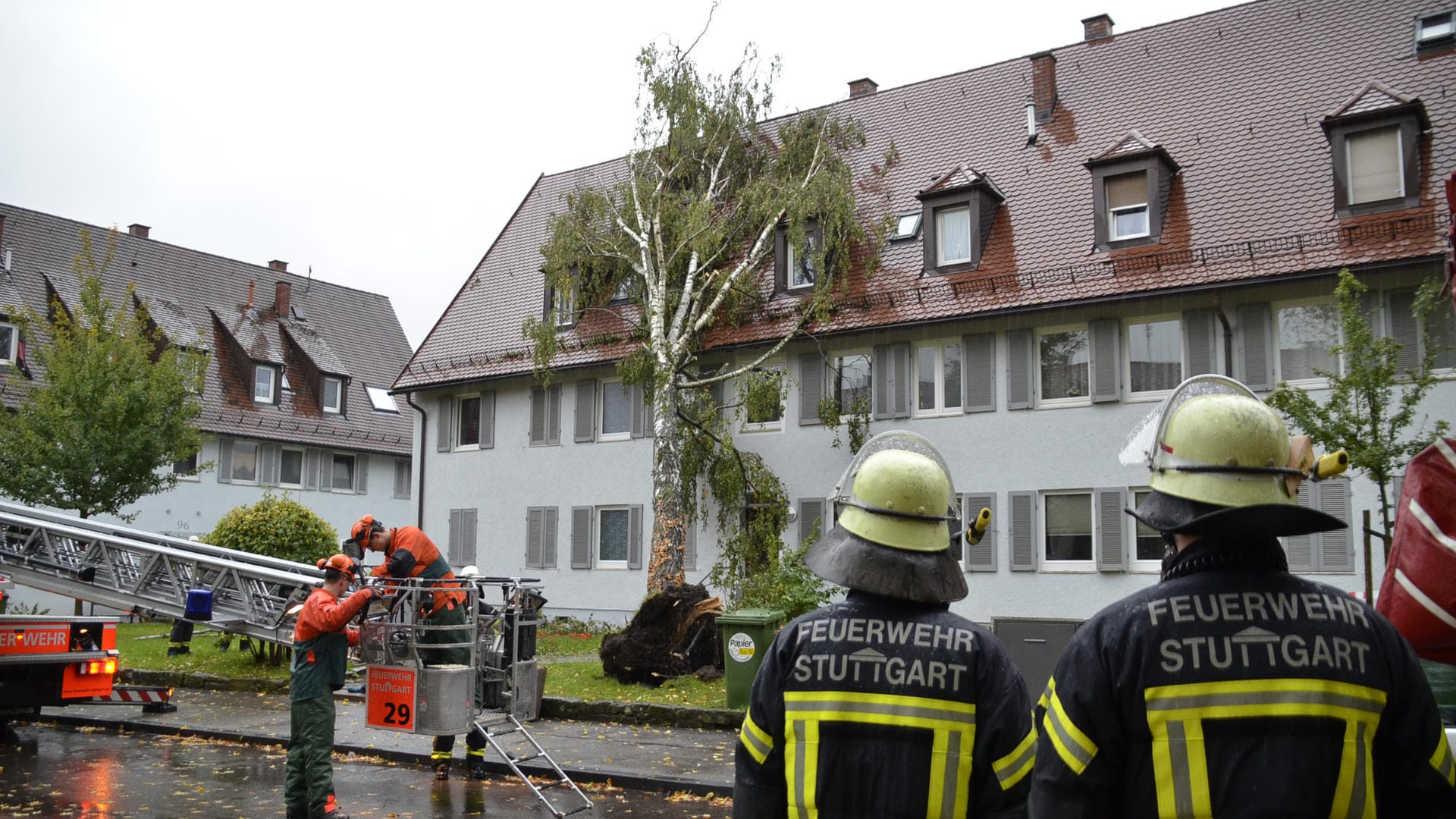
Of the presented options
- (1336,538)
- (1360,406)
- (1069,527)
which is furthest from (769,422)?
(1360,406)

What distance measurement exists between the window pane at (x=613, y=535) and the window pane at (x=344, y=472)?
15890 mm

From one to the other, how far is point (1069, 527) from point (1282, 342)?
4304 mm

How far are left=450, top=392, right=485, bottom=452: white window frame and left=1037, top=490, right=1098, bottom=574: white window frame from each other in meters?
13.8

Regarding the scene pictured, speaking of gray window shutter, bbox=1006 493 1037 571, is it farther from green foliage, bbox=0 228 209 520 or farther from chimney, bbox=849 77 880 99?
green foliage, bbox=0 228 209 520

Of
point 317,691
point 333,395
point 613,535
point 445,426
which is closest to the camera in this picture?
point 317,691

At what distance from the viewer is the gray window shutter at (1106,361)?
62.5 ft

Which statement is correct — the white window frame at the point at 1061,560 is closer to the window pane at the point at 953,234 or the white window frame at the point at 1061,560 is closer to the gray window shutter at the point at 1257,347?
the gray window shutter at the point at 1257,347

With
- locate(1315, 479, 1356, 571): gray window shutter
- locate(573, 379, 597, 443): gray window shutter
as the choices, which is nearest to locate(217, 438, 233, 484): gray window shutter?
locate(573, 379, 597, 443): gray window shutter

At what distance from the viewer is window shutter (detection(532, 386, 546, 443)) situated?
26.5 m

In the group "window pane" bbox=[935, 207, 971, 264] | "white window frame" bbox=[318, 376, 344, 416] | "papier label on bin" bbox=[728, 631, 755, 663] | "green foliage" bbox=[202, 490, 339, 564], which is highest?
"window pane" bbox=[935, 207, 971, 264]

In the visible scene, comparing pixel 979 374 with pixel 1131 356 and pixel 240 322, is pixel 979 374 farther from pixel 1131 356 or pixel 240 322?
pixel 240 322

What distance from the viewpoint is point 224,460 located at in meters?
34.5

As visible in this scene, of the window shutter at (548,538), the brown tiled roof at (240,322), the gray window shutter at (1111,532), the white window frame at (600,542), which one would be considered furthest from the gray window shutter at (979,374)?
the brown tiled roof at (240,322)

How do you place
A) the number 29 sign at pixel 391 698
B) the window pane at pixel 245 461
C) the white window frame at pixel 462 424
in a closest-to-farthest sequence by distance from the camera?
the number 29 sign at pixel 391 698 < the white window frame at pixel 462 424 < the window pane at pixel 245 461
